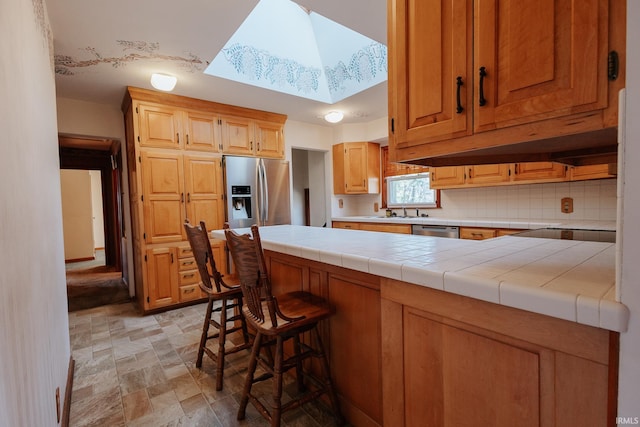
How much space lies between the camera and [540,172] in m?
3.03

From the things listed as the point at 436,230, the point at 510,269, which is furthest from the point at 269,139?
the point at 510,269

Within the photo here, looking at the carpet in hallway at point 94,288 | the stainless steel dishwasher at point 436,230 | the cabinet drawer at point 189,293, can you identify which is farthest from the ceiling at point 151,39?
the carpet in hallway at point 94,288

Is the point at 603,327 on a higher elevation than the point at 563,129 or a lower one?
lower

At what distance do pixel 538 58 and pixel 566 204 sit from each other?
3121mm

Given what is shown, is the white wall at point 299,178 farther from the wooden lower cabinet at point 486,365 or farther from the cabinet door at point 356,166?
the wooden lower cabinet at point 486,365

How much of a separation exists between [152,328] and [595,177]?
4.47 meters

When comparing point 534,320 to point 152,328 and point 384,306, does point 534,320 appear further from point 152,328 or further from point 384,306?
point 152,328

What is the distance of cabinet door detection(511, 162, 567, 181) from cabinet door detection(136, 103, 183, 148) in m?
3.78

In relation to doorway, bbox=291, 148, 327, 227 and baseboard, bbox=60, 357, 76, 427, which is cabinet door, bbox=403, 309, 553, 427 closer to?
baseboard, bbox=60, 357, 76, 427

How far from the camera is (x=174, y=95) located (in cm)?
335

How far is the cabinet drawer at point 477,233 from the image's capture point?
311 centimetres

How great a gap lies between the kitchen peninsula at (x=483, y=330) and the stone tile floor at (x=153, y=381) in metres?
0.72

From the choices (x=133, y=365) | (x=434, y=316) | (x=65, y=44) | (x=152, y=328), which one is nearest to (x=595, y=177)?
(x=434, y=316)

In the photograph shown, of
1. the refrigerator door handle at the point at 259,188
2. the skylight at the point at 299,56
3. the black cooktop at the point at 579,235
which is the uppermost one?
the skylight at the point at 299,56
